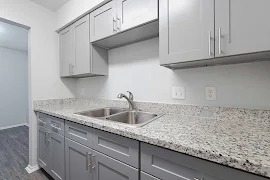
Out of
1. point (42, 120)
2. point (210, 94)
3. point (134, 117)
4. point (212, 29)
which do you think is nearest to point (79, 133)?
point (134, 117)

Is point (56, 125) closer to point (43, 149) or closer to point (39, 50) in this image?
point (43, 149)

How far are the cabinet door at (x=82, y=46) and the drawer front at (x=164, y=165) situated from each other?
1.37 m

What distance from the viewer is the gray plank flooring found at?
176cm

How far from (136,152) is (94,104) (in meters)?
1.46

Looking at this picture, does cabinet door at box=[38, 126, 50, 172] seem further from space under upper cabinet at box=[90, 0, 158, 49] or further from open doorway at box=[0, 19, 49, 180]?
space under upper cabinet at box=[90, 0, 158, 49]

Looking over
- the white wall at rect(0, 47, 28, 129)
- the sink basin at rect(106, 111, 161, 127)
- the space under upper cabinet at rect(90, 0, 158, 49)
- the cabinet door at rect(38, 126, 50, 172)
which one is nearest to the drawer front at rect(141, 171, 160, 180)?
the sink basin at rect(106, 111, 161, 127)

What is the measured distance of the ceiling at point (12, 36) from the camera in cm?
272

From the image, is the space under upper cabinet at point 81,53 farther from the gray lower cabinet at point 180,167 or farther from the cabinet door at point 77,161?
the gray lower cabinet at point 180,167

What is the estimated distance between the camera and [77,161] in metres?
1.24

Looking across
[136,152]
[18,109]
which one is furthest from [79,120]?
[18,109]

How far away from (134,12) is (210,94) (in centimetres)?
103

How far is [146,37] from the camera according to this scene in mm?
1489

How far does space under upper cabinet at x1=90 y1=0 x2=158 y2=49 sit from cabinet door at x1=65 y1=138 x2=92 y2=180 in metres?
1.19

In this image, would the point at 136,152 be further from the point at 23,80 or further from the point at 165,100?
the point at 23,80
